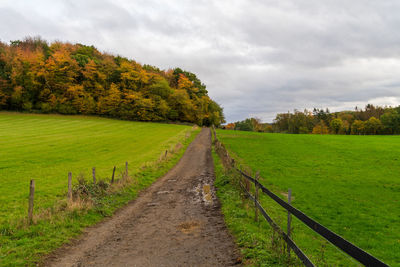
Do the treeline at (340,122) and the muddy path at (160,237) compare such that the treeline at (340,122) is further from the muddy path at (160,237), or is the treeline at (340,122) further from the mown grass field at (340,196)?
the muddy path at (160,237)

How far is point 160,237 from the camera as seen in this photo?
8.01m

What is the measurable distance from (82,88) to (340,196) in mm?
77669

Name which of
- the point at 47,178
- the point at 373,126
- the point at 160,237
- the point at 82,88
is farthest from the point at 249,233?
the point at 373,126

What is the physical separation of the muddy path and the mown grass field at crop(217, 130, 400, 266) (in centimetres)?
110

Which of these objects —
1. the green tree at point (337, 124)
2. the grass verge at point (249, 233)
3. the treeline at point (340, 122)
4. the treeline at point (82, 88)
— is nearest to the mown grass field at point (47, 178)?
the grass verge at point (249, 233)

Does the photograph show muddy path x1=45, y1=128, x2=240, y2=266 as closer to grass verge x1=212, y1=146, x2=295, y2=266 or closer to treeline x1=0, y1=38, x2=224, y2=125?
grass verge x1=212, y1=146, x2=295, y2=266

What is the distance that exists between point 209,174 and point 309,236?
34.4ft

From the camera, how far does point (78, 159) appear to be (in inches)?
1026

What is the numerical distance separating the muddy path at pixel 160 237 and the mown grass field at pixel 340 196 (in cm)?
110

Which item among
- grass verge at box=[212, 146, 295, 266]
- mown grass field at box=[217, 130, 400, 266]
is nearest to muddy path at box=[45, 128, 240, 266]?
grass verge at box=[212, 146, 295, 266]

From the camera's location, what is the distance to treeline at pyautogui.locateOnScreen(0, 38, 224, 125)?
69.3 metres

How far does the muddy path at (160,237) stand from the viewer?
6441mm

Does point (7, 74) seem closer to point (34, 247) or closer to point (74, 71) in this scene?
point (74, 71)

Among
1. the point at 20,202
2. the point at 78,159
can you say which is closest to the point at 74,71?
the point at 78,159
